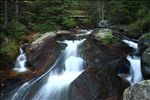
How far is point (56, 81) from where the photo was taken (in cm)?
1365

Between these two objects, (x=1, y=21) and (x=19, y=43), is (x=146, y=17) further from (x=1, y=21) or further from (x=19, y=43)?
(x=1, y=21)

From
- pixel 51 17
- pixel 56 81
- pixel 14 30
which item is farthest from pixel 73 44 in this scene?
pixel 51 17

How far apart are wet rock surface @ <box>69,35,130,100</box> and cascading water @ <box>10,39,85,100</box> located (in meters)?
0.46

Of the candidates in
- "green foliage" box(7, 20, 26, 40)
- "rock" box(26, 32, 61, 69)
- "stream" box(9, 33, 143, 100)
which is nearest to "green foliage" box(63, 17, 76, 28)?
"rock" box(26, 32, 61, 69)

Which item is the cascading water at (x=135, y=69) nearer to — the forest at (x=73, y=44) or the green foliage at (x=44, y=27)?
the forest at (x=73, y=44)

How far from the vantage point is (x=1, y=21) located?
64.4 ft

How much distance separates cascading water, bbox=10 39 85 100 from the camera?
12.8 metres

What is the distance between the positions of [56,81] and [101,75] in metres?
2.15

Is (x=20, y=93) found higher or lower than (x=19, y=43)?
A: lower

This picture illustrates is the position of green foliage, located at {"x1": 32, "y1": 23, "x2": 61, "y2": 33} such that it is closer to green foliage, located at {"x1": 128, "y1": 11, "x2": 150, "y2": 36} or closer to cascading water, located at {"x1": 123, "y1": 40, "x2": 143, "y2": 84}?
green foliage, located at {"x1": 128, "y1": 11, "x2": 150, "y2": 36}

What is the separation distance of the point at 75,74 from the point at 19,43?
532cm

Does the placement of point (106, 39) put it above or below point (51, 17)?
below

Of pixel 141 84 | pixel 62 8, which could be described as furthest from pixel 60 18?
pixel 141 84

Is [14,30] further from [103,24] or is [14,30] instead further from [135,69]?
[103,24]
